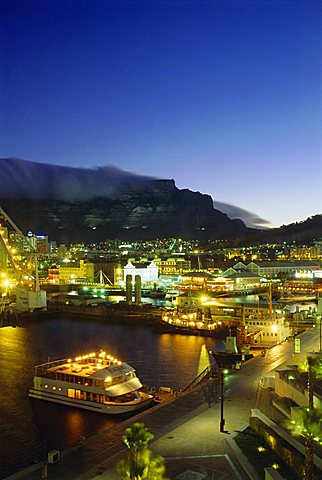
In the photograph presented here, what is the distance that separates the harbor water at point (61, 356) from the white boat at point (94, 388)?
147 mm

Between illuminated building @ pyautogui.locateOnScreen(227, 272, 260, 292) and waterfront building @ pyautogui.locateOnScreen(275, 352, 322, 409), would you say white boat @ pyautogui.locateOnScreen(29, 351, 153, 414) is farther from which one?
illuminated building @ pyautogui.locateOnScreen(227, 272, 260, 292)

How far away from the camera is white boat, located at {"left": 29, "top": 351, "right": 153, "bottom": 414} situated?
324 inches

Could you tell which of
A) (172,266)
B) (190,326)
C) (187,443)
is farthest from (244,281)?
(187,443)

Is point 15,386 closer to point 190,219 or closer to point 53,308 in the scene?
point 53,308

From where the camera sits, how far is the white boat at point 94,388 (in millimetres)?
8227

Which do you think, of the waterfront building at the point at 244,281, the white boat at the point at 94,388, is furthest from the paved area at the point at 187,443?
the waterfront building at the point at 244,281

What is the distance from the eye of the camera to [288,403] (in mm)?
5715

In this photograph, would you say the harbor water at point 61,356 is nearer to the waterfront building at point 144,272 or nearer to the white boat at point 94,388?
the white boat at point 94,388

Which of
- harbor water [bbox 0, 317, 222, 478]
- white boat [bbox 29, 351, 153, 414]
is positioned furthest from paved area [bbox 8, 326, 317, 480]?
white boat [bbox 29, 351, 153, 414]

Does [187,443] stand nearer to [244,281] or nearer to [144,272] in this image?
[244,281]

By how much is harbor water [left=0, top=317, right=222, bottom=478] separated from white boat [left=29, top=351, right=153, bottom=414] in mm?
147

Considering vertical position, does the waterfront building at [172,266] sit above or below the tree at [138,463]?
above

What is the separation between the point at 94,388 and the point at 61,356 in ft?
15.8

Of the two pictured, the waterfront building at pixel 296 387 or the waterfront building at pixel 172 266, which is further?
the waterfront building at pixel 172 266
